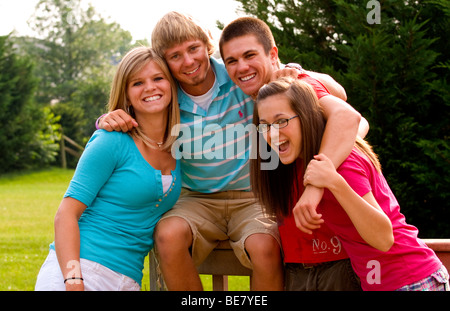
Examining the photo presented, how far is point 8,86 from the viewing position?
2209 cm

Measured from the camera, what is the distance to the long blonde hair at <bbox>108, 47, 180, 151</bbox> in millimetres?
2703

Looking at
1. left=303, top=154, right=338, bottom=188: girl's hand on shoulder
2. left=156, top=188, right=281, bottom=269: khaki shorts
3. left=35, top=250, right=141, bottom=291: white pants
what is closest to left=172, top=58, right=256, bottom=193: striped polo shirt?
left=156, top=188, right=281, bottom=269: khaki shorts

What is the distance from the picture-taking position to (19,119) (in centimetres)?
2225

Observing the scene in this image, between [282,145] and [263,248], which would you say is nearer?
[282,145]

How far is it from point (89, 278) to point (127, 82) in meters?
1.01

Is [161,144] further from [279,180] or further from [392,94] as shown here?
[392,94]

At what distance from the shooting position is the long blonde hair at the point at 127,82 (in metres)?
2.70

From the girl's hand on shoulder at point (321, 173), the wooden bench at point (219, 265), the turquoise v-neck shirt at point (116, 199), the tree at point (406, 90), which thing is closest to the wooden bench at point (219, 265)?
the wooden bench at point (219, 265)

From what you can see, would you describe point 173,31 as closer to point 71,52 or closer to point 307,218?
point 307,218

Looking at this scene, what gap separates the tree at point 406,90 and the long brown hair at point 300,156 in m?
1.46

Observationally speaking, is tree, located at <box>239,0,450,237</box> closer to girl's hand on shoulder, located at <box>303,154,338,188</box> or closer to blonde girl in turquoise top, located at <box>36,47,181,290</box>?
blonde girl in turquoise top, located at <box>36,47,181,290</box>

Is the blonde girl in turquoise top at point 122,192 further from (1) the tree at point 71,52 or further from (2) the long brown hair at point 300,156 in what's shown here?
(1) the tree at point 71,52

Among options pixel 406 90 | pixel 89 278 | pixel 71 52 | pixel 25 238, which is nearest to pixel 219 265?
pixel 89 278
